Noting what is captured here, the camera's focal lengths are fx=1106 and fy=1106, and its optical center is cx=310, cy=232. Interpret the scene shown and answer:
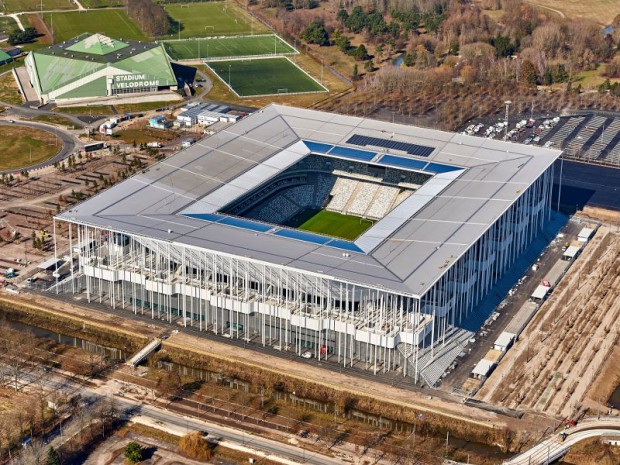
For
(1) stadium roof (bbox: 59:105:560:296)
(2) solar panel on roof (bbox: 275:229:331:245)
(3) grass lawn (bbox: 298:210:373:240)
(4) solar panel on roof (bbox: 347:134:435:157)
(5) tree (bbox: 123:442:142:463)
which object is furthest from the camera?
(4) solar panel on roof (bbox: 347:134:435:157)

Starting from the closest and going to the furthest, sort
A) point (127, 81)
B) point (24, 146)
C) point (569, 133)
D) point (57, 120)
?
point (24, 146)
point (569, 133)
point (57, 120)
point (127, 81)

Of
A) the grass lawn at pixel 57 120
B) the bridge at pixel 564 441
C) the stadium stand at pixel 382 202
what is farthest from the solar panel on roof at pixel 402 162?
the grass lawn at pixel 57 120

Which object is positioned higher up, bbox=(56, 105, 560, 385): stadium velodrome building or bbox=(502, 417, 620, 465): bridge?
bbox=(56, 105, 560, 385): stadium velodrome building

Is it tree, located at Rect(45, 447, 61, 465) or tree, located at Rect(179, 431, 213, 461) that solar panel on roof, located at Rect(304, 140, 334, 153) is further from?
tree, located at Rect(45, 447, 61, 465)

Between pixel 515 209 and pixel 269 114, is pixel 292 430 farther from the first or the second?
pixel 269 114

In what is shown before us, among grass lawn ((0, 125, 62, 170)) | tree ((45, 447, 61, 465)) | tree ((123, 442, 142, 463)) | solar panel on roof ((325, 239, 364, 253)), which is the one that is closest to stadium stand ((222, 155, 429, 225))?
solar panel on roof ((325, 239, 364, 253))

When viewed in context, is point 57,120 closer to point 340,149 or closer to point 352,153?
point 340,149

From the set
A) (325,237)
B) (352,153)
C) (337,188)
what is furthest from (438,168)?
(325,237)
